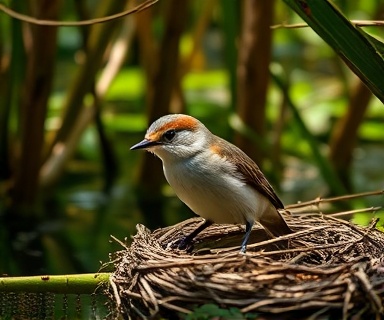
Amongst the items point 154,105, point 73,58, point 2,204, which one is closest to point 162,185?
point 154,105

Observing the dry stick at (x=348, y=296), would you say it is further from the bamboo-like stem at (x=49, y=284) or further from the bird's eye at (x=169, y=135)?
the bird's eye at (x=169, y=135)

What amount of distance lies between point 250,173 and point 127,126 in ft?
14.7

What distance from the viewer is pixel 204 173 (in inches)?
153

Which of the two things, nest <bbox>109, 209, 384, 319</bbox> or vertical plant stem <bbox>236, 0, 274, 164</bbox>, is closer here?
nest <bbox>109, 209, 384, 319</bbox>

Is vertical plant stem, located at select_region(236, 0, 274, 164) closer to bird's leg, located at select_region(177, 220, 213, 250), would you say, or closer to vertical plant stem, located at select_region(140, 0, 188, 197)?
vertical plant stem, located at select_region(140, 0, 188, 197)

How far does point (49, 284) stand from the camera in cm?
354

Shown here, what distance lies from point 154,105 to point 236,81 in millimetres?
736

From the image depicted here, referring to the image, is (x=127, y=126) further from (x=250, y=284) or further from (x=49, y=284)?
(x=250, y=284)

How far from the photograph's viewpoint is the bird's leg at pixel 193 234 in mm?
4091

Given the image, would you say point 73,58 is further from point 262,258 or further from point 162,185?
point 262,258

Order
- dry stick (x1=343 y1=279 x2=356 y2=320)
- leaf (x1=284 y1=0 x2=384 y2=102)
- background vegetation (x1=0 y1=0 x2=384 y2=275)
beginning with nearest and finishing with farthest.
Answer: dry stick (x1=343 y1=279 x2=356 y2=320), leaf (x1=284 y1=0 x2=384 y2=102), background vegetation (x1=0 y1=0 x2=384 y2=275)

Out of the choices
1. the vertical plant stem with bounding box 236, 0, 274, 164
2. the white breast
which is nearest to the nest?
the white breast

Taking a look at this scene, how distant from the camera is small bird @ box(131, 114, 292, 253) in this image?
3893 mm

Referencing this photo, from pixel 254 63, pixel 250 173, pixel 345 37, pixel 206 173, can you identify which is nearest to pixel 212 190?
pixel 206 173
